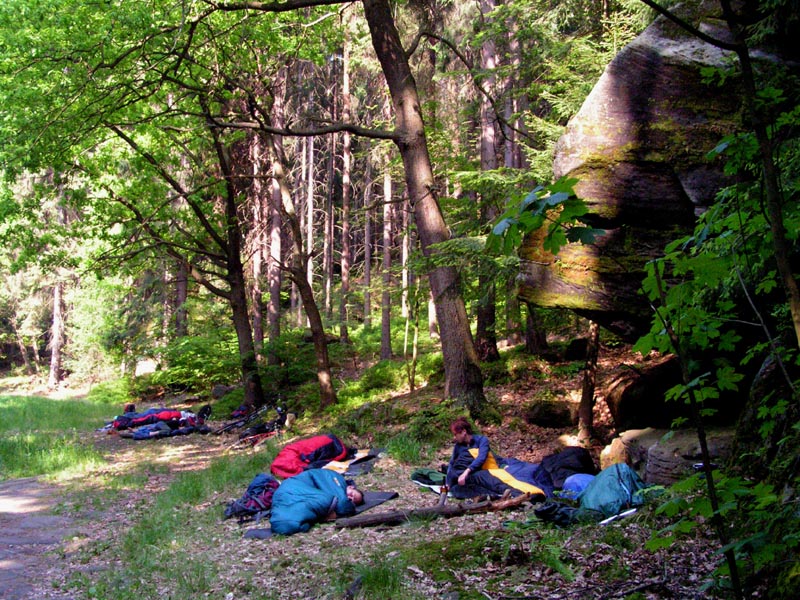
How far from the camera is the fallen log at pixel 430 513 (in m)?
6.47

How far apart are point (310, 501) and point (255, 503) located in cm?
111

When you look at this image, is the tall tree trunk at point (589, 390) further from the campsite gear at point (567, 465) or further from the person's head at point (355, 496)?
the person's head at point (355, 496)

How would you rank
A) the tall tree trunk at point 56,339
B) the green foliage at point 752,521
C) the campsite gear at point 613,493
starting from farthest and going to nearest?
the tall tree trunk at point 56,339
the campsite gear at point 613,493
the green foliage at point 752,521

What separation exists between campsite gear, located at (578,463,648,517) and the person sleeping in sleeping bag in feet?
8.54

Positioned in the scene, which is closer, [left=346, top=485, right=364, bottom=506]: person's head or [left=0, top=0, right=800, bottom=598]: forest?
[left=0, top=0, right=800, bottom=598]: forest

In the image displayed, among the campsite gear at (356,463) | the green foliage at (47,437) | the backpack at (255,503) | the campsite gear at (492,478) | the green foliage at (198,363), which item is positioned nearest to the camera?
the campsite gear at (492,478)

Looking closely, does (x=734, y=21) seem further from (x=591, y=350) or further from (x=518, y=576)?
(x=591, y=350)

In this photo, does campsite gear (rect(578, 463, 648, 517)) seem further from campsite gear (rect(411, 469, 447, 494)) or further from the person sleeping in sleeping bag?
the person sleeping in sleeping bag

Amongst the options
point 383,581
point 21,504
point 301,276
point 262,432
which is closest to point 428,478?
point 383,581

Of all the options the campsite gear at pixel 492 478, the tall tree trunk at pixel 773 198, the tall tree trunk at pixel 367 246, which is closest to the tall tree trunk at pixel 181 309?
the tall tree trunk at pixel 367 246

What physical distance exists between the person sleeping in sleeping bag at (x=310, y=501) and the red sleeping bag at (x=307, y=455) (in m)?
1.79

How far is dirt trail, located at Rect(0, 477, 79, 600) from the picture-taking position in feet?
18.9

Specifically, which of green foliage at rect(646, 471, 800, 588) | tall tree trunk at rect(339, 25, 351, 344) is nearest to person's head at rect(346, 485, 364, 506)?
green foliage at rect(646, 471, 800, 588)

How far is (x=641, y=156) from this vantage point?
673cm
